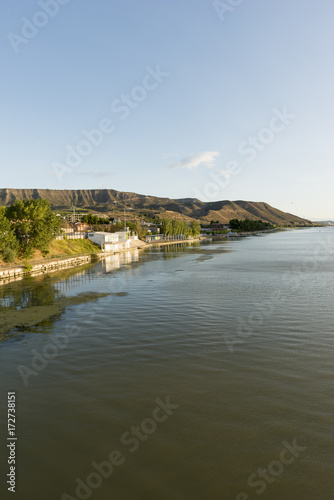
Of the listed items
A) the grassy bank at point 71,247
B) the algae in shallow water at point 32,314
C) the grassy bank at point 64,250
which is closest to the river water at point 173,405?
the algae in shallow water at point 32,314

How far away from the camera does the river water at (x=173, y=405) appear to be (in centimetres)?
977

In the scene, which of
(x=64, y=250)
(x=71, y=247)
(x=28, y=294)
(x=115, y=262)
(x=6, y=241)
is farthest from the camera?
(x=71, y=247)

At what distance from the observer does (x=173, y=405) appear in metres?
13.9

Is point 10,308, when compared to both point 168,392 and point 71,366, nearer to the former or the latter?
point 71,366

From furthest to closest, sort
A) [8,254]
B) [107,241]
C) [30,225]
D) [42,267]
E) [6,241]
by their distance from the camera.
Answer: [107,241] < [30,225] < [42,267] < [8,254] < [6,241]

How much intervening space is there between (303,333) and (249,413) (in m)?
12.5

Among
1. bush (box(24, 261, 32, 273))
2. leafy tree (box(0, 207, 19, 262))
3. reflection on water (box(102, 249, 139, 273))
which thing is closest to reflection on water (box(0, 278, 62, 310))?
bush (box(24, 261, 32, 273))

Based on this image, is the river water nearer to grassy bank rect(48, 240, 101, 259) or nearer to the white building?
grassy bank rect(48, 240, 101, 259)

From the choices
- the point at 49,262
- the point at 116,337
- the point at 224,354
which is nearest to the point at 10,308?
the point at 116,337

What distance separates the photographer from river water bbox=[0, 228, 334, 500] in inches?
384

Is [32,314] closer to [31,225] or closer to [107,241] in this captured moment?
[31,225]

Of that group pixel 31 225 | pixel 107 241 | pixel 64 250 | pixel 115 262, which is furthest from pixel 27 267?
pixel 107 241

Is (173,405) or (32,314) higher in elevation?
(32,314)

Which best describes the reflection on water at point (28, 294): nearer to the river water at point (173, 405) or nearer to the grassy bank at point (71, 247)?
the river water at point (173, 405)
